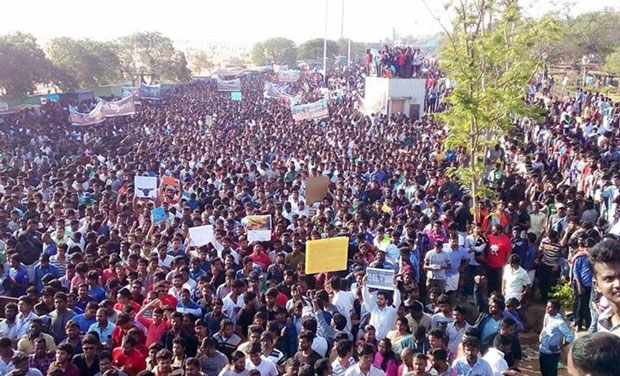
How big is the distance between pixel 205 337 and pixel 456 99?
19.7 ft

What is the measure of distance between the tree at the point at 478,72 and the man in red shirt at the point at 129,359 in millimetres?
6271

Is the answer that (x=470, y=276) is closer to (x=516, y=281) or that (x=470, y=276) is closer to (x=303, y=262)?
(x=516, y=281)

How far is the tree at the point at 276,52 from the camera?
3851 inches

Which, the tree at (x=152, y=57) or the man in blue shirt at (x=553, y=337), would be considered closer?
the man in blue shirt at (x=553, y=337)

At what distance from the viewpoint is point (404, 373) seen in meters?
5.54

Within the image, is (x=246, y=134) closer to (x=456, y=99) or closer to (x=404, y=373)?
(x=456, y=99)

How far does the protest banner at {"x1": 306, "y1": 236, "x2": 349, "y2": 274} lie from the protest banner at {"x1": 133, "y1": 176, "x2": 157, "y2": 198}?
5.33 m

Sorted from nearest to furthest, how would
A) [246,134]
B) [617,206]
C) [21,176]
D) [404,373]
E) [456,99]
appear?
[404,373] < [617,206] < [456,99] < [21,176] < [246,134]

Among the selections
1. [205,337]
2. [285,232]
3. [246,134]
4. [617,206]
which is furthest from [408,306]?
[246,134]

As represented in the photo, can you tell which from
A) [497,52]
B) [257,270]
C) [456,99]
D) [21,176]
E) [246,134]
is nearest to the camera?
[257,270]

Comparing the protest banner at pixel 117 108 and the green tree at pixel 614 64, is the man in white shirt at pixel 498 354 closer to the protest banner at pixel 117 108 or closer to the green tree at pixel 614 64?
the protest banner at pixel 117 108

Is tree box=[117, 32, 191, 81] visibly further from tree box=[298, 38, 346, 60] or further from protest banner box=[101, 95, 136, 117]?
tree box=[298, 38, 346, 60]

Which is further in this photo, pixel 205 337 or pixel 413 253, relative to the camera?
pixel 413 253

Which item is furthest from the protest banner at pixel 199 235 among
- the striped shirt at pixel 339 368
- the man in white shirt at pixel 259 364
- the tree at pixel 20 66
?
the tree at pixel 20 66
